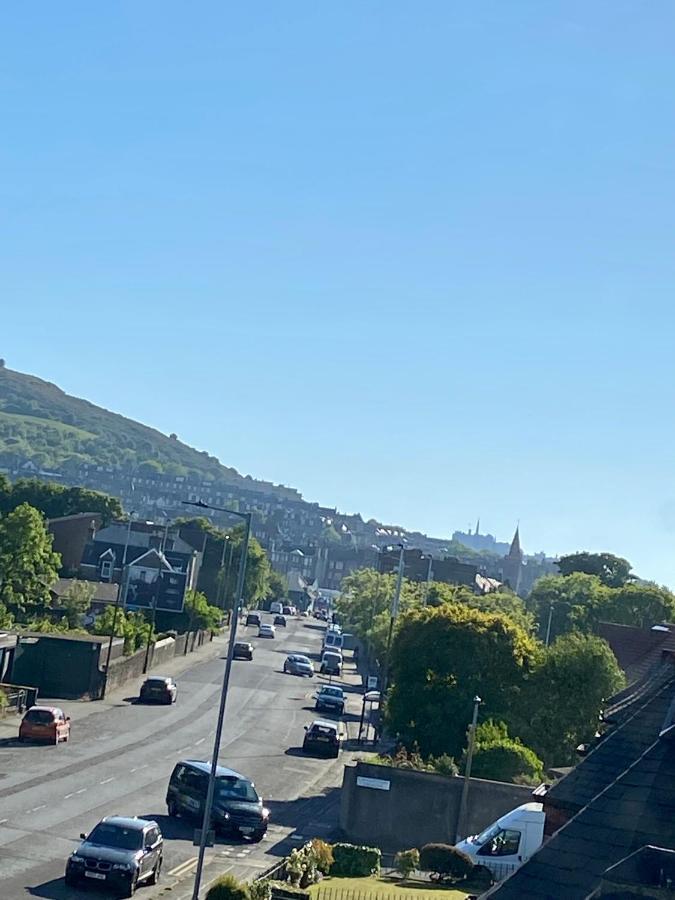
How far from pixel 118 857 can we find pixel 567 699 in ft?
89.3

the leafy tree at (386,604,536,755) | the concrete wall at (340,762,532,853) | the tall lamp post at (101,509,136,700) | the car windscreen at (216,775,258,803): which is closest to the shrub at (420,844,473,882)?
the car windscreen at (216,775,258,803)

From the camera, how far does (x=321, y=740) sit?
5522 centimetres

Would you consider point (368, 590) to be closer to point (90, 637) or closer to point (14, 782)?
point (90, 637)

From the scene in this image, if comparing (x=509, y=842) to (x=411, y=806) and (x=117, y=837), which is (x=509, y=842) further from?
(x=411, y=806)

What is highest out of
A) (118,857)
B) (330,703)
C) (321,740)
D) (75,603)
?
(75,603)

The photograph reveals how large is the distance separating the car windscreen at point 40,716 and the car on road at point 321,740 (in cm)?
1271

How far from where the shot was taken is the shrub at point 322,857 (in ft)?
93.8

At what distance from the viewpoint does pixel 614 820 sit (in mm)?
14008

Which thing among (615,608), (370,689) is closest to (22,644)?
(370,689)

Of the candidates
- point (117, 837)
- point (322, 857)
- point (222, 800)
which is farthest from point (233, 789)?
point (117, 837)

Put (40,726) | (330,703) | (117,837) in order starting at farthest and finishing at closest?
(330,703) → (40,726) → (117,837)

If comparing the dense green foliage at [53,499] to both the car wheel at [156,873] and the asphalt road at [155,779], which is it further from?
the car wheel at [156,873]

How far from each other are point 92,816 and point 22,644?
93.8 feet

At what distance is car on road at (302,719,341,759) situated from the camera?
55.0 metres
